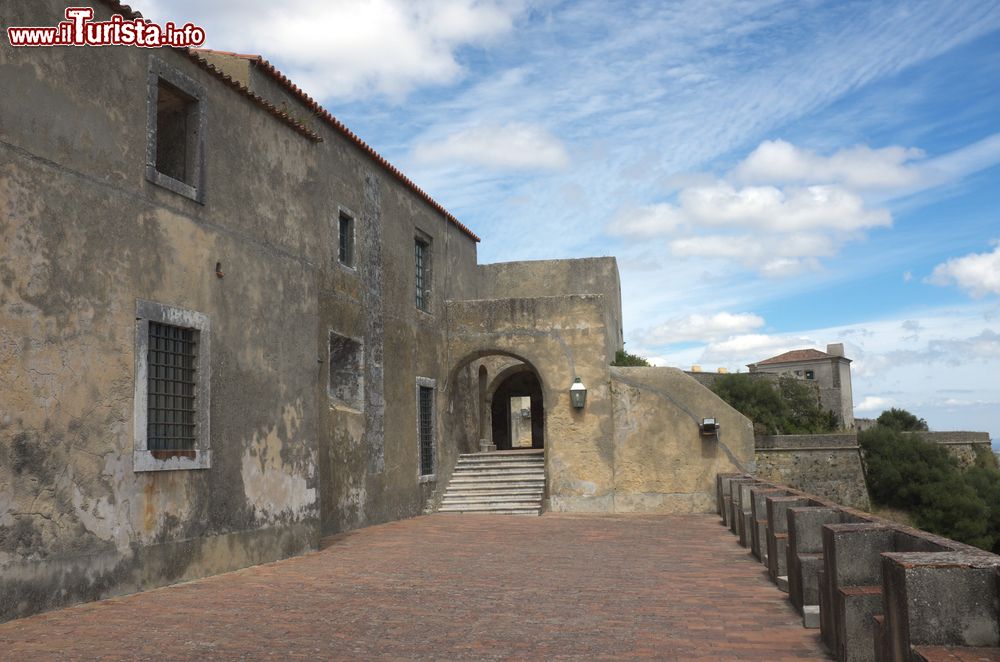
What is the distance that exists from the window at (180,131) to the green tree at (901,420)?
4577 cm

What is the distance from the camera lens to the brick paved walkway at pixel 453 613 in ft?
18.0

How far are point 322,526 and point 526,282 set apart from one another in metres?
12.6

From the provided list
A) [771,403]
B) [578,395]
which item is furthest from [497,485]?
[771,403]

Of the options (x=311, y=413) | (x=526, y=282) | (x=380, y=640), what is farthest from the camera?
(x=526, y=282)

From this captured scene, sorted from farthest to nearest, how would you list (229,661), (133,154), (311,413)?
1. (311,413)
2. (133,154)
3. (229,661)

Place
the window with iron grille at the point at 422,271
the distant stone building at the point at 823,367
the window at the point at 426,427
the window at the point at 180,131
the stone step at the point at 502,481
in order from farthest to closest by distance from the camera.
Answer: the distant stone building at the point at 823,367 < the stone step at the point at 502,481 < the window with iron grille at the point at 422,271 < the window at the point at 426,427 < the window at the point at 180,131

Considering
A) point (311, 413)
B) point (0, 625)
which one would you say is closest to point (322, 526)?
point (311, 413)

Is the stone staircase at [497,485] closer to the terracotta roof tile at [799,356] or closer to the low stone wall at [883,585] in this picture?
the low stone wall at [883,585]

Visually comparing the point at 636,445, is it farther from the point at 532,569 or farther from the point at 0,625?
the point at 0,625

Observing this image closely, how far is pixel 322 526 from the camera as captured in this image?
12.6m

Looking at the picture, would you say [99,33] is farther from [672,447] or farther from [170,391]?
[672,447]

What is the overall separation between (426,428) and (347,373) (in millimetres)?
3644

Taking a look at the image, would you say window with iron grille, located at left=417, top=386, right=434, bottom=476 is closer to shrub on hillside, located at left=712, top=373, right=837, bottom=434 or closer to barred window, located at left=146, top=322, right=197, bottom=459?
barred window, located at left=146, top=322, right=197, bottom=459

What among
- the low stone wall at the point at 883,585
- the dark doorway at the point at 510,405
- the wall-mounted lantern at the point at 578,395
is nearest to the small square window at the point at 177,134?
the low stone wall at the point at 883,585
